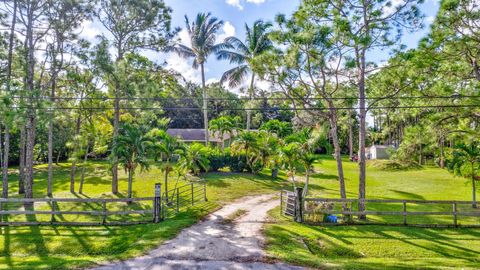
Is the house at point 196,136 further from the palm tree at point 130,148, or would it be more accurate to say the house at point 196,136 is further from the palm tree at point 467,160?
the palm tree at point 467,160

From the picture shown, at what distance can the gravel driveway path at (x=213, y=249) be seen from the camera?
Answer: 320 inches

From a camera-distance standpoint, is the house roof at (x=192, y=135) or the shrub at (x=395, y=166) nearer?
the shrub at (x=395, y=166)

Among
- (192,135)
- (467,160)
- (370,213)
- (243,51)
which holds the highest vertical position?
(243,51)

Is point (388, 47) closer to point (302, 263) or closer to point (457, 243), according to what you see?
point (457, 243)

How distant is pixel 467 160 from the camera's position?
17.6 meters

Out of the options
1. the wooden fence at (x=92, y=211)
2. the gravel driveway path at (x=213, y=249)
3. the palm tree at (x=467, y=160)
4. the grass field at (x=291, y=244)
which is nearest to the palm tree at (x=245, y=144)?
the wooden fence at (x=92, y=211)

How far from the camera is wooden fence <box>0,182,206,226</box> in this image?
1233 centimetres

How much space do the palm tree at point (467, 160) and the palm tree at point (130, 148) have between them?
17404 mm

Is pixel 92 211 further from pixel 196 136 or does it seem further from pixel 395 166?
pixel 395 166

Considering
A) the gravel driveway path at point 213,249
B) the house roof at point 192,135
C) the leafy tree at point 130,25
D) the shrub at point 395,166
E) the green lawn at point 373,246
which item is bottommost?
the green lawn at point 373,246

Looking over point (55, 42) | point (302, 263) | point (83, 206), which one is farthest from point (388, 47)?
point (55, 42)

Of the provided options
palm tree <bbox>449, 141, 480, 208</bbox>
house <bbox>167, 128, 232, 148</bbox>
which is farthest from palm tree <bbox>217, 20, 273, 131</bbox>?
palm tree <bbox>449, 141, 480, 208</bbox>

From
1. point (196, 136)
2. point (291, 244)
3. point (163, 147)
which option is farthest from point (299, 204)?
point (196, 136)

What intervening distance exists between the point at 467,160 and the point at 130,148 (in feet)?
61.1
